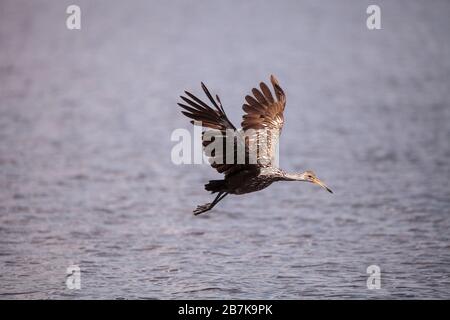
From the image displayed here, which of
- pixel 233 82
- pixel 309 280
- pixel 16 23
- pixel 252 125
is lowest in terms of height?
pixel 309 280

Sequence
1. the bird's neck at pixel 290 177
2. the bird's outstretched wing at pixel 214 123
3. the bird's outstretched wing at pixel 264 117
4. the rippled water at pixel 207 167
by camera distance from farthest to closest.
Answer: the rippled water at pixel 207 167 → the bird's outstretched wing at pixel 264 117 → the bird's neck at pixel 290 177 → the bird's outstretched wing at pixel 214 123

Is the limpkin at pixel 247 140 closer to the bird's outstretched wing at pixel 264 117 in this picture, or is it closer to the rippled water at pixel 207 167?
the bird's outstretched wing at pixel 264 117

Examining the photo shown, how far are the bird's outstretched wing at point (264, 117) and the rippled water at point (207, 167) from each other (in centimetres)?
207

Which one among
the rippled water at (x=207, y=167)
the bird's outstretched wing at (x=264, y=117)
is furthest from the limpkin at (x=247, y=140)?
the rippled water at (x=207, y=167)

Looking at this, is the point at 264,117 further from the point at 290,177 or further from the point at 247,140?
the point at 290,177

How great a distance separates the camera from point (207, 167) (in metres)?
21.6

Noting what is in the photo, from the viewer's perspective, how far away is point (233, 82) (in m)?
29.1

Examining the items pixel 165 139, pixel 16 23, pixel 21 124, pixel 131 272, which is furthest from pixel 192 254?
pixel 16 23

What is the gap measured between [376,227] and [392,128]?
25.0 ft

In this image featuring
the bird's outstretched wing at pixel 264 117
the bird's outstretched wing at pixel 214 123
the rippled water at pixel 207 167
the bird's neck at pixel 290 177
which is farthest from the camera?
the rippled water at pixel 207 167

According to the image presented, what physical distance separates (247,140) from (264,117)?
541 mm

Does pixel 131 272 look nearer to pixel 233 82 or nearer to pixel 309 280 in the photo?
pixel 309 280

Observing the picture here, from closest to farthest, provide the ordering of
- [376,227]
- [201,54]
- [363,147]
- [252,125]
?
[252,125] → [376,227] → [363,147] → [201,54]

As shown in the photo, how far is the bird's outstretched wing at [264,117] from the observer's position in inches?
553
